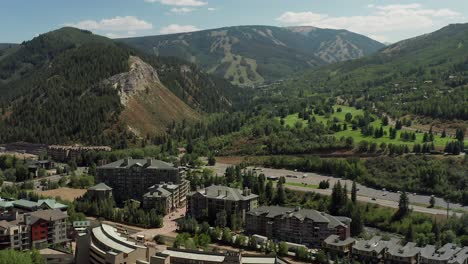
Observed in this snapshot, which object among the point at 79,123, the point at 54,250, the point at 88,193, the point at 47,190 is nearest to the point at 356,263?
the point at 54,250

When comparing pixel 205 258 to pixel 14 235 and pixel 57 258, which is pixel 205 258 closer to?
pixel 57 258

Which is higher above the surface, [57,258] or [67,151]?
[67,151]

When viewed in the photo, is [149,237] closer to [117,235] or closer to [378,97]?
[117,235]

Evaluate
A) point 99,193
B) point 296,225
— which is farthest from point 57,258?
point 99,193

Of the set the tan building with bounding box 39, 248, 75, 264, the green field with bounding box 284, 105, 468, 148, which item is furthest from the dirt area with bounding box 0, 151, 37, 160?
the tan building with bounding box 39, 248, 75, 264

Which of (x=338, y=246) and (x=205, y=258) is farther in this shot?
(x=338, y=246)

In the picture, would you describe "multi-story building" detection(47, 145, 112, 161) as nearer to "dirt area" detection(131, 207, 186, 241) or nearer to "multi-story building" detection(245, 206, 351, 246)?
"dirt area" detection(131, 207, 186, 241)
